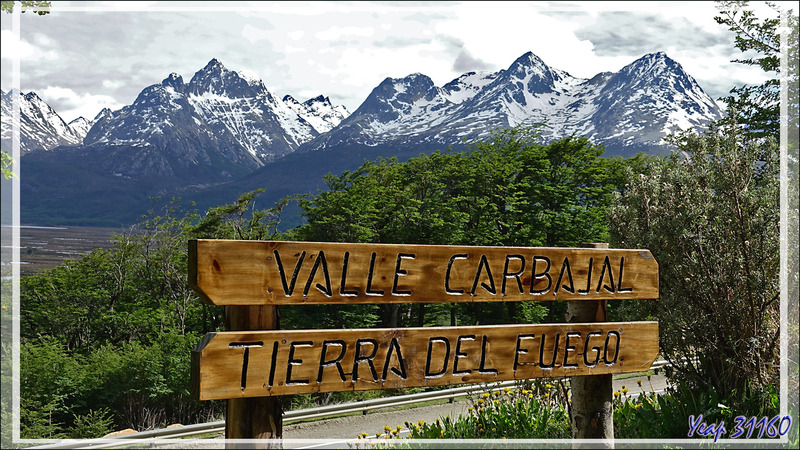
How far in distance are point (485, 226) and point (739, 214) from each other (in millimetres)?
27165

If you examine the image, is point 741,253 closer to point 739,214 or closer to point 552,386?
point 739,214

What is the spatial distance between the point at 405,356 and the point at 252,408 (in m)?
0.92

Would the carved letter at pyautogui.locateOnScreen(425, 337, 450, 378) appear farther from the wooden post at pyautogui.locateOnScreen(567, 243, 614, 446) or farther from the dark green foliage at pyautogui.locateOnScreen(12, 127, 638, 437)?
the dark green foliage at pyautogui.locateOnScreen(12, 127, 638, 437)

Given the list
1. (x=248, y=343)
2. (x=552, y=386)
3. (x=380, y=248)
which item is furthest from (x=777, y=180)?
(x=248, y=343)

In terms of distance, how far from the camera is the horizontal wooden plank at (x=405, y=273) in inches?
131

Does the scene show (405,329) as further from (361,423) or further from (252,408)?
(361,423)

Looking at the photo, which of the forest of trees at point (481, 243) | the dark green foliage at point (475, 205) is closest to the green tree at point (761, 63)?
the forest of trees at point (481, 243)

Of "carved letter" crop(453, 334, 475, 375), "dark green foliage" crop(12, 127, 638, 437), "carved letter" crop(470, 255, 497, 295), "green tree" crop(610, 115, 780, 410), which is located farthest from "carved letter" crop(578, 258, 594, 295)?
"dark green foliage" crop(12, 127, 638, 437)

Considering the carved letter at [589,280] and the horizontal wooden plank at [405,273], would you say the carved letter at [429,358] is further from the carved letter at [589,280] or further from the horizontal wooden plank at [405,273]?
the carved letter at [589,280]

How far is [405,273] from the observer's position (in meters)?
3.76

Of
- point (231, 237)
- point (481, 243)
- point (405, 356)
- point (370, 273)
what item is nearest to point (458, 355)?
point (405, 356)

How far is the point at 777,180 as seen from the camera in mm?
6562

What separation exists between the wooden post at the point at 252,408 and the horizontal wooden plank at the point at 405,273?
10 centimetres

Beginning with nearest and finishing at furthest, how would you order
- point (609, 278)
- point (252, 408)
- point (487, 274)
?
point (252, 408), point (487, 274), point (609, 278)
